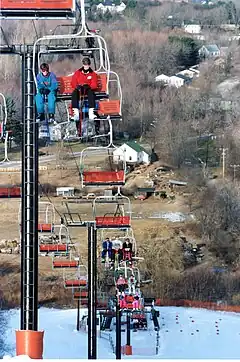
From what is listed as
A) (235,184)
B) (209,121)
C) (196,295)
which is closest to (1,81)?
(209,121)

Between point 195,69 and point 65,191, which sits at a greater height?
point 195,69

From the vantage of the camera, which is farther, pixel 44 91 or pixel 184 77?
pixel 184 77

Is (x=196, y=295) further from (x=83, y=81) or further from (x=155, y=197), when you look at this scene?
(x=83, y=81)

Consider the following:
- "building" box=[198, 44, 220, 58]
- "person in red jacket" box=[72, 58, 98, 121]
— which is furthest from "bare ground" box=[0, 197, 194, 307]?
"building" box=[198, 44, 220, 58]

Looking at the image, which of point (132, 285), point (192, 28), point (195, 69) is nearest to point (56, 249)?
point (132, 285)

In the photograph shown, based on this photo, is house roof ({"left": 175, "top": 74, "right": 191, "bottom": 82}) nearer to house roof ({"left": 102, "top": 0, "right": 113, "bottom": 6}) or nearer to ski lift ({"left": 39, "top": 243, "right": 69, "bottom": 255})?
house roof ({"left": 102, "top": 0, "right": 113, "bottom": 6})

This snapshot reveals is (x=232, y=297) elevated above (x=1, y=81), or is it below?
below

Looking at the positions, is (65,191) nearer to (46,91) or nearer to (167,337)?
(167,337)
